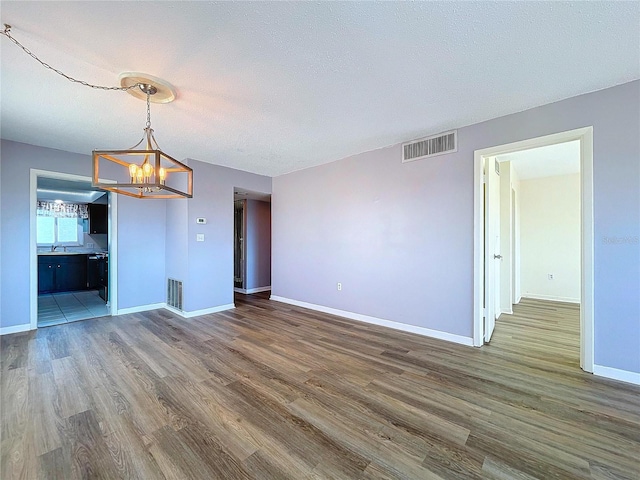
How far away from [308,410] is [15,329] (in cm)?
444

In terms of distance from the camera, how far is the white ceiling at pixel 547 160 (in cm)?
399

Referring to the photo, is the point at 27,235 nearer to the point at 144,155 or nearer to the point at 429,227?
the point at 144,155

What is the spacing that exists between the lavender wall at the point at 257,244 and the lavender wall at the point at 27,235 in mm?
2079

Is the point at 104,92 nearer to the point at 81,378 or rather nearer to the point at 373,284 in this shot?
the point at 81,378

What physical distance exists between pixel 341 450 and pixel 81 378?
8.04ft

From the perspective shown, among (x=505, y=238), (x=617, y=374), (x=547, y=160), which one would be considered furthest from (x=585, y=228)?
(x=547, y=160)

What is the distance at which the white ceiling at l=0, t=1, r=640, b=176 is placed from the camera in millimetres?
1520

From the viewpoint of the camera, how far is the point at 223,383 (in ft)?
7.39

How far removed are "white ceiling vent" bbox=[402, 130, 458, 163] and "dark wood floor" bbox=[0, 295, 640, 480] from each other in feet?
8.00

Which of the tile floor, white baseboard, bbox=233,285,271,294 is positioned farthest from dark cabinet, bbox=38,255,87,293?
white baseboard, bbox=233,285,271,294

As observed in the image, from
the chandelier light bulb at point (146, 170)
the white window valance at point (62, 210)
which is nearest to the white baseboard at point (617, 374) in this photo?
the chandelier light bulb at point (146, 170)

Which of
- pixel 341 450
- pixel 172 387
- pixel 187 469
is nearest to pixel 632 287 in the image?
pixel 341 450

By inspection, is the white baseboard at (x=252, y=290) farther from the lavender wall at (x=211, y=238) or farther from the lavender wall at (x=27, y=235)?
the lavender wall at (x=27, y=235)

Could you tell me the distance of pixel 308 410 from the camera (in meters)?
1.88
